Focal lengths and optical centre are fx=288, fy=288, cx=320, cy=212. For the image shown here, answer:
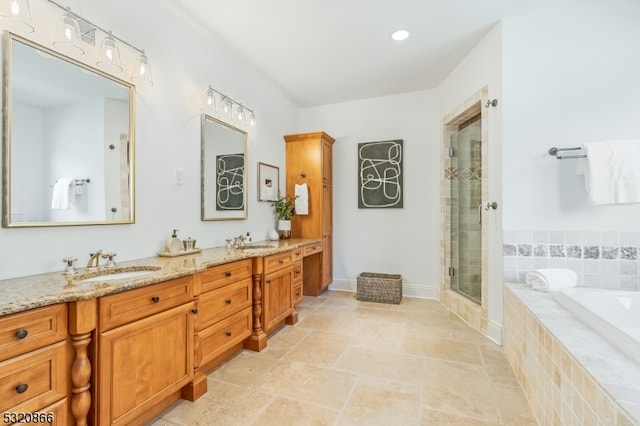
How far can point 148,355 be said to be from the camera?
4.64ft

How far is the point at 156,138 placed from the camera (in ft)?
6.68

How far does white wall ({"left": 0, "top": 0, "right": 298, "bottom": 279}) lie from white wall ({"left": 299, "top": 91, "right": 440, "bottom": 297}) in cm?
169

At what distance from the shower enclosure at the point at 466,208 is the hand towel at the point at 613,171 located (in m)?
0.85

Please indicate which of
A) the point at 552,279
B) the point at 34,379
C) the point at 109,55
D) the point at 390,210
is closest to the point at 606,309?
the point at 552,279

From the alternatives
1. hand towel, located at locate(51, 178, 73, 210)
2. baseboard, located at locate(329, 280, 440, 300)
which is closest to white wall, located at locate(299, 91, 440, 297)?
baseboard, located at locate(329, 280, 440, 300)

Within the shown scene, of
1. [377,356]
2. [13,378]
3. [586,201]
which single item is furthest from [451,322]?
[13,378]

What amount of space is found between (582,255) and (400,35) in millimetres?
2322

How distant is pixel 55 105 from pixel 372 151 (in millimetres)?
3235

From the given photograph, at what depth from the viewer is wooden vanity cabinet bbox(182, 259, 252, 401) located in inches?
68.6

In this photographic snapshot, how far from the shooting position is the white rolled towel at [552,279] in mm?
2006

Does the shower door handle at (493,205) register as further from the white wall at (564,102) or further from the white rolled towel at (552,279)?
the white rolled towel at (552,279)

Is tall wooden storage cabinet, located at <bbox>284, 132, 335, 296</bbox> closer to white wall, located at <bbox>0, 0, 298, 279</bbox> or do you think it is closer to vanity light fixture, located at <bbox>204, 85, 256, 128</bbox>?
vanity light fixture, located at <bbox>204, 85, 256, 128</bbox>

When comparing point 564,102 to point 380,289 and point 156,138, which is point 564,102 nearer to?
point 380,289

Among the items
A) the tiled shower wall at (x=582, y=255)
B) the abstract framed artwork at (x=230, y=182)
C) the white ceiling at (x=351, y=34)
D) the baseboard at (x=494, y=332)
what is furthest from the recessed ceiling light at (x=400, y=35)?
the baseboard at (x=494, y=332)
